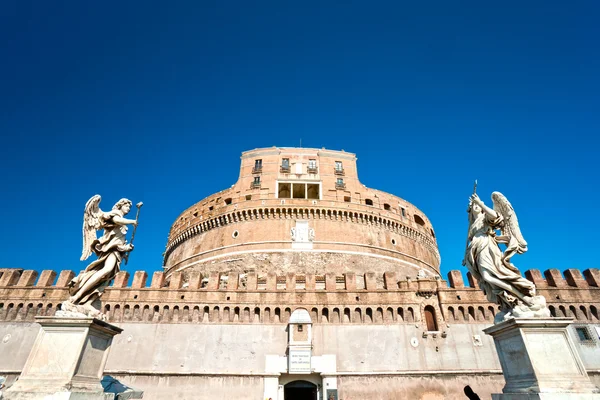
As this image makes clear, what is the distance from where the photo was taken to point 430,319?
54.9 feet

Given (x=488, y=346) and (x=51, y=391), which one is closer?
(x=51, y=391)

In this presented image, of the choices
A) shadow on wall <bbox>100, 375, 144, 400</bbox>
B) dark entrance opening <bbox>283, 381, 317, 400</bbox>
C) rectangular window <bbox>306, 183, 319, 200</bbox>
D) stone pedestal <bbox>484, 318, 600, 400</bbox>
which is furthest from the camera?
rectangular window <bbox>306, 183, 319, 200</bbox>

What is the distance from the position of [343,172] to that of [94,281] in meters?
26.3

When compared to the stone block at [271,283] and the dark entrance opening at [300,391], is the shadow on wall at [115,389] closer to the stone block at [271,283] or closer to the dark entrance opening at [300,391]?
the stone block at [271,283]

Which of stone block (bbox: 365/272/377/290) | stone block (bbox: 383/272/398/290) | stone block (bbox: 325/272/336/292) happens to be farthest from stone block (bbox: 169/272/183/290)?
stone block (bbox: 383/272/398/290)

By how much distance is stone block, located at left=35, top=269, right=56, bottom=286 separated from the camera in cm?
1742

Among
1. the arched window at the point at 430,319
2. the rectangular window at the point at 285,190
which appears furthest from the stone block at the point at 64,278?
the arched window at the point at 430,319

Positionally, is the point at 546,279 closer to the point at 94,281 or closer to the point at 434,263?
the point at 434,263

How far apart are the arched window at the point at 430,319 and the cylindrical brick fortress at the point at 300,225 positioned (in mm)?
8984

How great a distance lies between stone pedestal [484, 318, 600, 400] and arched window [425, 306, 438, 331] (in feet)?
41.4

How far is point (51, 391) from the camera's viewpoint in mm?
4383

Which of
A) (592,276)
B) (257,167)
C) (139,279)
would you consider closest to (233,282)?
(139,279)

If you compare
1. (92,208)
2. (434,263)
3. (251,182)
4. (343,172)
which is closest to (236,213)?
(251,182)

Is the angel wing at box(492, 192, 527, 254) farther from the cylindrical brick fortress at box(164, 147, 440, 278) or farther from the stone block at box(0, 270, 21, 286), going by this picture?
the stone block at box(0, 270, 21, 286)
